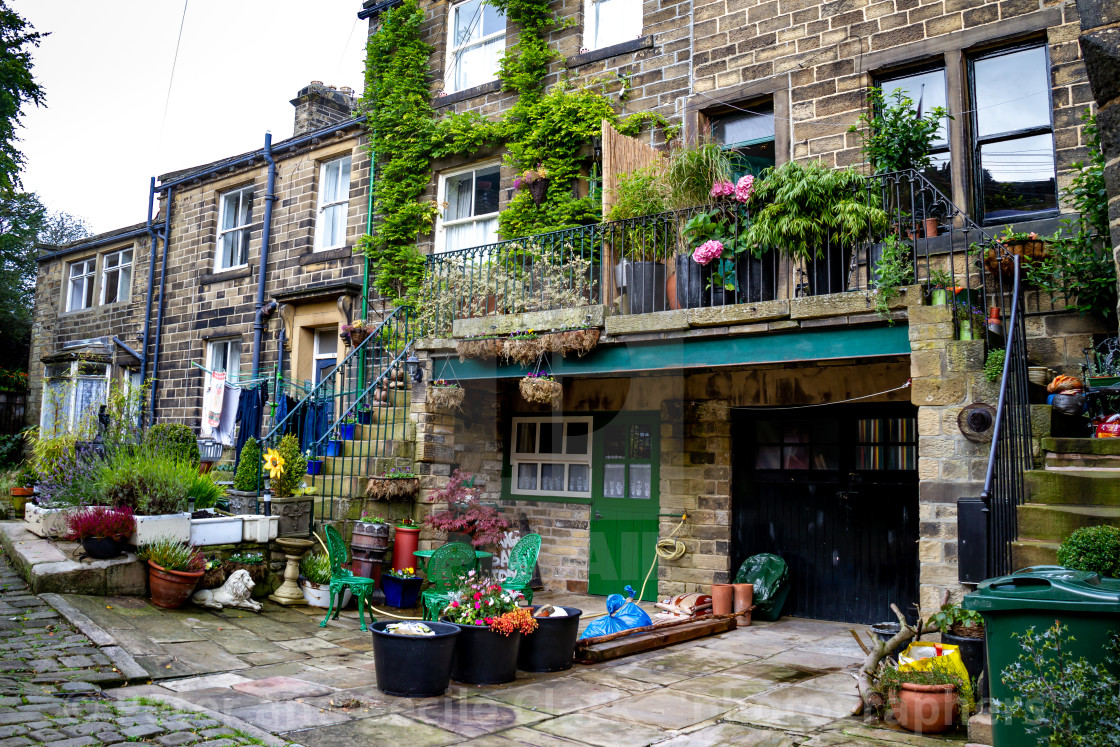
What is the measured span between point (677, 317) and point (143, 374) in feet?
39.3

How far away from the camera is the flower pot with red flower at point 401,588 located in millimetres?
8227

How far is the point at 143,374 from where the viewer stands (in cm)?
1534

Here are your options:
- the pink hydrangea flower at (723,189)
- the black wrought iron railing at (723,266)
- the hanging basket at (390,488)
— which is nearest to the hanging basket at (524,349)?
the black wrought iron railing at (723,266)

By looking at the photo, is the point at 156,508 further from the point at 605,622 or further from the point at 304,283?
the point at 304,283

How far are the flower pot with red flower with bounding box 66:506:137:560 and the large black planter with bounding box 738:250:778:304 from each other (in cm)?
589

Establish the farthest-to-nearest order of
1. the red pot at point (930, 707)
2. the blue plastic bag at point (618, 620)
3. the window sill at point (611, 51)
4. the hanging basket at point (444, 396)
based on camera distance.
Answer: the window sill at point (611, 51), the hanging basket at point (444, 396), the blue plastic bag at point (618, 620), the red pot at point (930, 707)

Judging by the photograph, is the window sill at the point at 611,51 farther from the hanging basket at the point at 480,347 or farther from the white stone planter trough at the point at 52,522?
the white stone planter trough at the point at 52,522

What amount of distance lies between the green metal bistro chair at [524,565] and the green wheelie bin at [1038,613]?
400cm

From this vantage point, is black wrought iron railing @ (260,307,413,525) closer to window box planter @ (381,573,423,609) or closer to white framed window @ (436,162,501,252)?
window box planter @ (381,573,423,609)

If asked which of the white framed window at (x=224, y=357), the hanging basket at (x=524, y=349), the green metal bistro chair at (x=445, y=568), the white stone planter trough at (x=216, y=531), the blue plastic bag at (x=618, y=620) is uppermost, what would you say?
the white framed window at (x=224, y=357)

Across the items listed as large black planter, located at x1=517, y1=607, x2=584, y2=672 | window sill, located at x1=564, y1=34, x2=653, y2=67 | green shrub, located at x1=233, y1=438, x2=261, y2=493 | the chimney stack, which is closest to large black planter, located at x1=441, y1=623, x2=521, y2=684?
large black planter, located at x1=517, y1=607, x2=584, y2=672

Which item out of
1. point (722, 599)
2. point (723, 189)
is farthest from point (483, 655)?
point (723, 189)

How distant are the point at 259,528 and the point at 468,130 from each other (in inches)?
240

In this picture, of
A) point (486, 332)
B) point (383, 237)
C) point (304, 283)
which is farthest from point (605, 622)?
→ point (304, 283)
